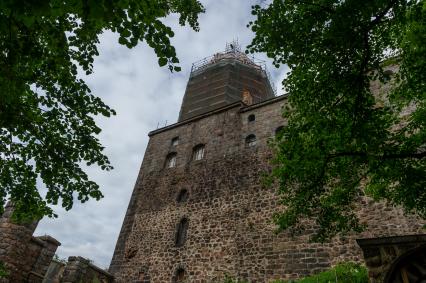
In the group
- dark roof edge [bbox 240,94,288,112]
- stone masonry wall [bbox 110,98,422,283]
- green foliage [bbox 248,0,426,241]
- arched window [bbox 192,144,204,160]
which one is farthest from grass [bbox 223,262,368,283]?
dark roof edge [bbox 240,94,288,112]

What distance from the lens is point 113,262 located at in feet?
53.2

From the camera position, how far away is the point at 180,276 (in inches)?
549

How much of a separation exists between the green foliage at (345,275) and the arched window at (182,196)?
26.3 feet

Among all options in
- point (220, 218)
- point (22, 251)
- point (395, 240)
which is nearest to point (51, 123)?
point (22, 251)

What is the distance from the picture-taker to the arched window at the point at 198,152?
1777cm

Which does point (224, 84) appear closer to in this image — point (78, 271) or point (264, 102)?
point (264, 102)

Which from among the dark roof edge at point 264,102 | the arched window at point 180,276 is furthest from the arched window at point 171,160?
the arched window at point 180,276

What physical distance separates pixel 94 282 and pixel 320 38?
1202cm

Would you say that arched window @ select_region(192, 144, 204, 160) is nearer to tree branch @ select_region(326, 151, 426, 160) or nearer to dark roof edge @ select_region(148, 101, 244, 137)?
dark roof edge @ select_region(148, 101, 244, 137)

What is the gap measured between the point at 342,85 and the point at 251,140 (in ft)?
32.2

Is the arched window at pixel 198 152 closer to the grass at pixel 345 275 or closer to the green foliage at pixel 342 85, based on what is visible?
the grass at pixel 345 275

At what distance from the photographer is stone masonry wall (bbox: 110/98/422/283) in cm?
1147

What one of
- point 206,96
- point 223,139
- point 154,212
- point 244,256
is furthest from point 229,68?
point 244,256

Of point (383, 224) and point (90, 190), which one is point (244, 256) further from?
point (90, 190)
